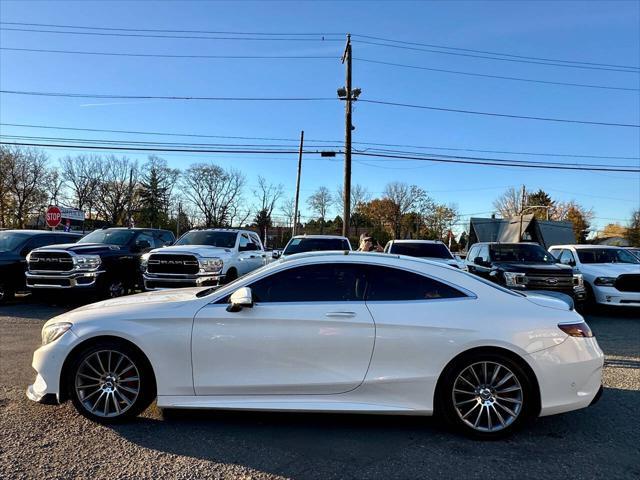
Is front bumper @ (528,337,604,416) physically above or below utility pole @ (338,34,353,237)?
below

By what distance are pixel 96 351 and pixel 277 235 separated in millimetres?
83673

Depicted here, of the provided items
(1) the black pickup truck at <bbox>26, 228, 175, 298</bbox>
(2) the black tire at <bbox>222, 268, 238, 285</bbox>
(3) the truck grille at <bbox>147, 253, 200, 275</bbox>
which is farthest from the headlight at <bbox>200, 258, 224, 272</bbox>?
(1) the black pickup truck at <bbox>26, 228, 175, 298</bbox>

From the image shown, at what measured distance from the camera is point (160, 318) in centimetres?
411

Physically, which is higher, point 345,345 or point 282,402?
point 345,345

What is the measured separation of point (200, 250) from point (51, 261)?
3.35m

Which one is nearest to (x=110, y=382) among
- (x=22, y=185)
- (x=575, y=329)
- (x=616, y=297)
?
(x=575, y=329)

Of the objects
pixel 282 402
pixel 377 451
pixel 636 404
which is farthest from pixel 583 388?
pixel 282 402

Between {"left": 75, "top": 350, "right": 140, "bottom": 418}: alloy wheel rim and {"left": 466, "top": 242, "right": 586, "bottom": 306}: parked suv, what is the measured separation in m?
8.36

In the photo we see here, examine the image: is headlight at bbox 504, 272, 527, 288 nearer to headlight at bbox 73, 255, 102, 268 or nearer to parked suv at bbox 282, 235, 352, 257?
parked suv at bbox 282, 235, 352, 257

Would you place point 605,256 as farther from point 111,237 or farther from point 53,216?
point 53,216

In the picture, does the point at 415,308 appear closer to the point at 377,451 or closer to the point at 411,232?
the point at 377,451

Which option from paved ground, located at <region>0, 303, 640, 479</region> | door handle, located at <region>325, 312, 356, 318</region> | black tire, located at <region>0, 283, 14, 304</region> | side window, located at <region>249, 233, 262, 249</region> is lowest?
paved ground, located at <region>0, 303, 640, 479</region>

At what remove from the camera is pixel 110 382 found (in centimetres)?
413

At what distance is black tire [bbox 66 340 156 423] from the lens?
4.11 metres
